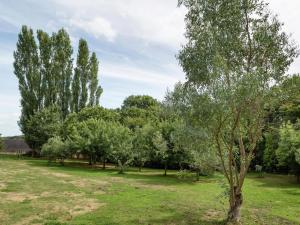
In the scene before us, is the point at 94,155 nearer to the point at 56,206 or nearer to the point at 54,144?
the point at 54,144

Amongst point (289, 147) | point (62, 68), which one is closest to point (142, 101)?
point (62, 68)

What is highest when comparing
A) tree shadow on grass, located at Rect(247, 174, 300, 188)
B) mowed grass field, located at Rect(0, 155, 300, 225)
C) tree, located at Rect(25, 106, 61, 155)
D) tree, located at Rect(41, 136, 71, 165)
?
tree, located at Rect(25, 106, 61, 155)

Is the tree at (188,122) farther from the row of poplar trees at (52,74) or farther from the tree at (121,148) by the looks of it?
the row of poplar trees at (52,74)

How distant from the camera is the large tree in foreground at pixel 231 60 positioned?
42.3ft

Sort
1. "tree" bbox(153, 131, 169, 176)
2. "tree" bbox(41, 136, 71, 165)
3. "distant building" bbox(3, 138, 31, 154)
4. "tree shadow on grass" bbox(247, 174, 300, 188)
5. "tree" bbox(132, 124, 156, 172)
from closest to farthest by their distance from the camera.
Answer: "tree shadow on grass" bbox(247, 174, 300, 188) → "tree" bbox(153, 131, 169, 176) → "tree" bbox(132, 124, 156, 172) → "tree" bbox(41, 136, 71, 165) → "distant building" bbox(3, 138, 31, 154)

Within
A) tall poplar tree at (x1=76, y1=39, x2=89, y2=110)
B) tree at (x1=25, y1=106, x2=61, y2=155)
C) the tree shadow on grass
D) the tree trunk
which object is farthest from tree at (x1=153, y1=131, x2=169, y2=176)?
tall poplar tree at (x1=76, y1=39, x2=89, y2=110)

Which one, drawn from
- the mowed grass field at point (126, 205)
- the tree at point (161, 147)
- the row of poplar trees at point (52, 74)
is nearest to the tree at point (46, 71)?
the row of poplar trees at point (52, 74)

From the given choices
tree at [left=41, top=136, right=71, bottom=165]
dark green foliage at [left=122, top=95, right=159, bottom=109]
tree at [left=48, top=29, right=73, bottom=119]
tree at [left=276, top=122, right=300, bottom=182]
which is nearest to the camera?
tree at [left=276, top=122, right=300, bottom=182]

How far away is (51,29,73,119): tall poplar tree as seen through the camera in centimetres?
5662

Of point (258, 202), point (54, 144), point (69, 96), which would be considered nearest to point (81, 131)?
point (54, 144)

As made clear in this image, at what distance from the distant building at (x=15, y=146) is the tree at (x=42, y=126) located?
525 inches

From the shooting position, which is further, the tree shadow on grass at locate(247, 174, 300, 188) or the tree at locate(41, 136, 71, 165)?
the tree at locate(41, 136, 71, 165)

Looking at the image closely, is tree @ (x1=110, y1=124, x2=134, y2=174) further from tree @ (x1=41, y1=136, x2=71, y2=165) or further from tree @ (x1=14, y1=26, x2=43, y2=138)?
tree @ (x1=14, y1=26, x2=43, y2=138)

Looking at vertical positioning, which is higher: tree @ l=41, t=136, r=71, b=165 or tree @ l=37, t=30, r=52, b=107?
tree @ l=37, t=30, r=52, b=107
